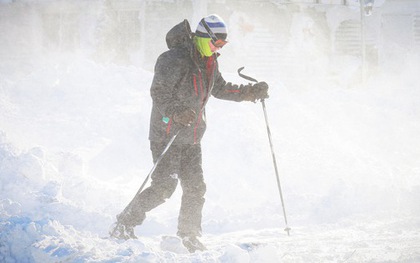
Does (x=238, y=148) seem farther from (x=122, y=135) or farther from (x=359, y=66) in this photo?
(x=359, y=66)

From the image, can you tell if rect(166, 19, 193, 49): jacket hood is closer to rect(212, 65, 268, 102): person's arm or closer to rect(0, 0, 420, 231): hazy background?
rect(212, 65, 268, 102): person's arm

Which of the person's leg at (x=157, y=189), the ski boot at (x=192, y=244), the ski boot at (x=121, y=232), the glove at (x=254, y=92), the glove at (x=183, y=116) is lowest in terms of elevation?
the ski boot at (x=192, y=244)

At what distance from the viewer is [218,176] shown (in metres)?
6.17

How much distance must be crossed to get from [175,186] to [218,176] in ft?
9.67

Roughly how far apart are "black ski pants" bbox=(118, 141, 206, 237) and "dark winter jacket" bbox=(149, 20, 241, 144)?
0.12m

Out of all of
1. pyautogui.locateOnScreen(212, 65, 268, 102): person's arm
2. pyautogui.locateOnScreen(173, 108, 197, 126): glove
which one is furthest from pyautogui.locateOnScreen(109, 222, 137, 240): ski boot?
pyautogui.locateOnScreen(212, 65, 268, 102): person's arm

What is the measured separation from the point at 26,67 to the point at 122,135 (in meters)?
9.07

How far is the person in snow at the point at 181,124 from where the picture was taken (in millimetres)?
3080

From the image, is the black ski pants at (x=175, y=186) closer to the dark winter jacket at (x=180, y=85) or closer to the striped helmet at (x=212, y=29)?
the dark winter jacket at (x=180, y=85)

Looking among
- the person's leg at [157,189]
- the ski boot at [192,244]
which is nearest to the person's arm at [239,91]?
the person's leg at [157,189]

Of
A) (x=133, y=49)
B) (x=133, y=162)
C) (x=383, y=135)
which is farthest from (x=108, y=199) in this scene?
(x=133, y=49)

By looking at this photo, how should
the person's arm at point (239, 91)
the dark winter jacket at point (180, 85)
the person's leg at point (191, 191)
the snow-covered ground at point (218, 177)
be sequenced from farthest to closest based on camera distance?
the person's arm at point (239, 91)
the person's leg at point (191, 191)
the dark winter jacket at point (180, 85)
the snow-covered ground at point (218, 177)

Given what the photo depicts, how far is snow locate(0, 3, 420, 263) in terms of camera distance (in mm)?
2855

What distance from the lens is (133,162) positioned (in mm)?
6469
